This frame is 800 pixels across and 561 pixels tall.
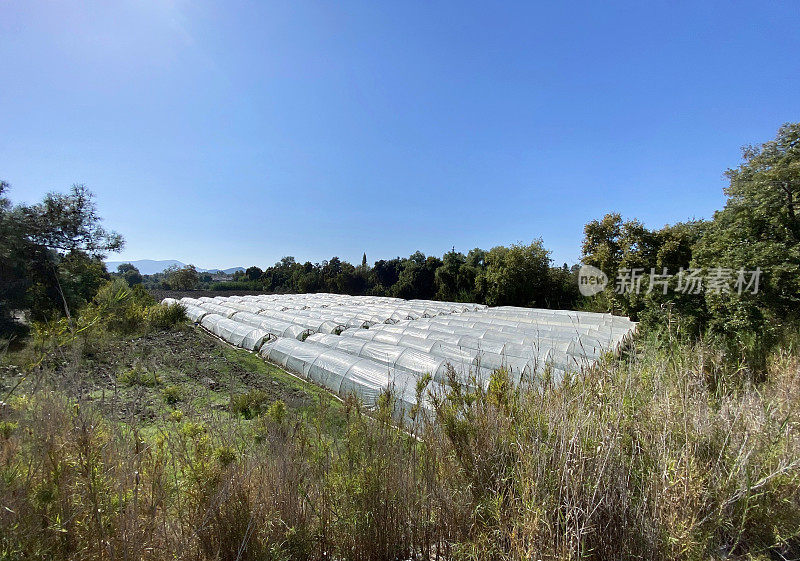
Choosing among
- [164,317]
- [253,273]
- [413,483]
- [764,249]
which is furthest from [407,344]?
[253,273]

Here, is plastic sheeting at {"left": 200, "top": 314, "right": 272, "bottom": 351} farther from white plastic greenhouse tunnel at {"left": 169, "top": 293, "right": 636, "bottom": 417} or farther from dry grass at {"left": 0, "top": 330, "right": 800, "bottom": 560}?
dry grass at {"left": 0, "top": 330, "right": 800, "bottom": 560}

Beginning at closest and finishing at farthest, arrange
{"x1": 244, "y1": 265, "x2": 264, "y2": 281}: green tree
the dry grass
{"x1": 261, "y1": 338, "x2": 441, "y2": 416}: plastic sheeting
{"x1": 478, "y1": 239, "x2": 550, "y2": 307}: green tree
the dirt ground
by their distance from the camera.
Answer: the dry grass, the dirt ground, {"x1": 261, "y1": 338, "x2": 441, "y2": 416}: plastic sheeting, {"x1": 478, "y1": 239, "x2": 550, "y2": 307}: green tree, {"x1": 244, "y1": 265, "x2": 264, "y2": 281}: green tree

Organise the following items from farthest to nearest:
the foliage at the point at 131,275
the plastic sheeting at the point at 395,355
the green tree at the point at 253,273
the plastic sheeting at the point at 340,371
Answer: the green tree at the point at 253,273 → the foliage at the point at 131,275 → the plastic sheeting at the point at 395,355 → the plastic sheeting at the point at 340,371

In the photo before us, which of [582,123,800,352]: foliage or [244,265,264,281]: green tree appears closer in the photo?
[582,123,800,352]: foliage

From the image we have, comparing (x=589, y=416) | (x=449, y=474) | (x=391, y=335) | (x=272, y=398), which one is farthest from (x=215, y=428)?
(x=391, y=335)

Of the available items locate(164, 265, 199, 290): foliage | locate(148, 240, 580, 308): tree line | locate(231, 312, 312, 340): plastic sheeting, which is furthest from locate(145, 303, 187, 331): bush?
locate(164, 265, 199, 290): foliage

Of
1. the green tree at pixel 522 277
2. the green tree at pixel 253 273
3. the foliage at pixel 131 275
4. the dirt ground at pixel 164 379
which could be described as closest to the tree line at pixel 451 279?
the green tree at pixel 522 277

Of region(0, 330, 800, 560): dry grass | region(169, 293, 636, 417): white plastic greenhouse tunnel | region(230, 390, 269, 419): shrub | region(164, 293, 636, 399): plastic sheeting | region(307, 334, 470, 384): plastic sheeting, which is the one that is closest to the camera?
region(0, 330, 800, 560): dry grass

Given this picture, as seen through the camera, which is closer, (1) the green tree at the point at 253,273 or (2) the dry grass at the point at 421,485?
(2) the dry grass at the point at 421,485

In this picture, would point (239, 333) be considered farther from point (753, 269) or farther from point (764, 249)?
point (764, 249)

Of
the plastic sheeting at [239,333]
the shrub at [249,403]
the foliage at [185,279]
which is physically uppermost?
the foliage at [185,279]

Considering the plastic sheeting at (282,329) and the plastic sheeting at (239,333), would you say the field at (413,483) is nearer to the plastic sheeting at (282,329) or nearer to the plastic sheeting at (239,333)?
the plastic sheeting at (282,329)

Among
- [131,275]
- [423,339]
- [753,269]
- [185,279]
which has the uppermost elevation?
[753,269]

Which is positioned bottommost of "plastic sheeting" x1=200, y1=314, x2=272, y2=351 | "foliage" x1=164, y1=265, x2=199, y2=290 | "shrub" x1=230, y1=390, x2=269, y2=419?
"plastic sheeting" x1=200, y1=314, x2=272, y2=351
